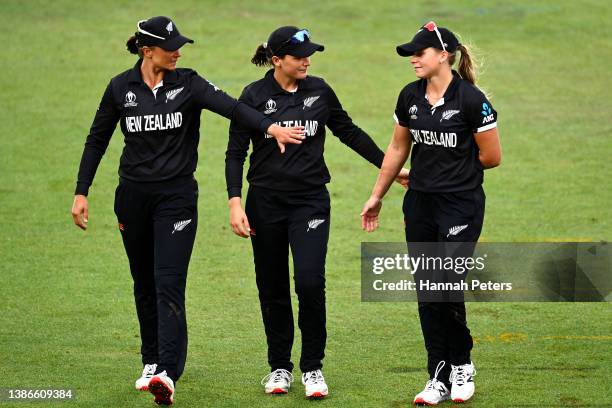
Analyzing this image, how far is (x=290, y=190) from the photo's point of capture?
7.66 m

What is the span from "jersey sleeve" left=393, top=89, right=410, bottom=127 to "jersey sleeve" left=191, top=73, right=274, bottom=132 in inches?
30.9

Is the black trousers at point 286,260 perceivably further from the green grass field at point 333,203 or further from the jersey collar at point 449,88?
the jersey collar at point 449,88

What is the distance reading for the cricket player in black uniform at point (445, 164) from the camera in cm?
731

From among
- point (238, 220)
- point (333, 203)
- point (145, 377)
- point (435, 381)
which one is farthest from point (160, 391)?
point (333, 203)

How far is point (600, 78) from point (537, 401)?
10.5 m

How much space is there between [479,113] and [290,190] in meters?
1.26

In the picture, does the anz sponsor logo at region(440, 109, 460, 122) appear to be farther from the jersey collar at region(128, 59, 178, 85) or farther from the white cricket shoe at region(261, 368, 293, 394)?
the white cricket shoe at region(261, 368, 293, 394)

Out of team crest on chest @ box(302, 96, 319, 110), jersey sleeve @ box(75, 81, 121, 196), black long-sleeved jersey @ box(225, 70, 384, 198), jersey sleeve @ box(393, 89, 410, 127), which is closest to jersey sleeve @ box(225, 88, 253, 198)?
black long-sleeved jersey @ box(225, 70, 384, 198)

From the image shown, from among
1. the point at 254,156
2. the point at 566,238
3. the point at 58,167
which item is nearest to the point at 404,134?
the point at 254,156

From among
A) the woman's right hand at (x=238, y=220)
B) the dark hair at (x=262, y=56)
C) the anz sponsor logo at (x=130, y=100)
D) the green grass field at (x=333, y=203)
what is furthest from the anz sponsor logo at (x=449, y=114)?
the anz sponsor logo at (x=130, y=100)

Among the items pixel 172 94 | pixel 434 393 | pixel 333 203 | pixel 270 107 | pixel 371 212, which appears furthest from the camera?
pixel 333 203

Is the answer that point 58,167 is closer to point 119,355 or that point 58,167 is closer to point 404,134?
point 119,355

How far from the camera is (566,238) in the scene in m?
11.8

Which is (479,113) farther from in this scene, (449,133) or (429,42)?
(429,42)
